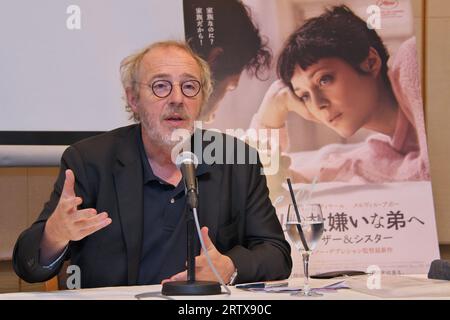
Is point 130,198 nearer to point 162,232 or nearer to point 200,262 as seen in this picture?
point 162,232

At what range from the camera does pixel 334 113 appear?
3.32 metres

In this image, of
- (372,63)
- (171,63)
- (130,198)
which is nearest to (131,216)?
(130,198)

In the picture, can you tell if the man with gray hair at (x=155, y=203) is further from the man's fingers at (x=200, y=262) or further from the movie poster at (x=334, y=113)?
the movie poster at (x=334, y=113)

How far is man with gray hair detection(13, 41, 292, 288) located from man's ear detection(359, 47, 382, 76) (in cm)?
109

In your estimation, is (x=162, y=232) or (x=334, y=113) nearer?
(x=162, y=232)

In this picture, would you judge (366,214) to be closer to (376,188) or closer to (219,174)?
(376,188)

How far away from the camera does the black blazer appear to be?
208 cm

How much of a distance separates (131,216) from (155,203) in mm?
105

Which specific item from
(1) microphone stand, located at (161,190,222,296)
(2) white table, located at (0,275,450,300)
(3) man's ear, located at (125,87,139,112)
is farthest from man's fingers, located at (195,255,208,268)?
(3) man's ear, located at (125,87,139,112)

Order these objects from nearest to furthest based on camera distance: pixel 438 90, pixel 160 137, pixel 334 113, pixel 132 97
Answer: pixel 160 137
pixel 132 97
pixel 334 113
pixel 438 90

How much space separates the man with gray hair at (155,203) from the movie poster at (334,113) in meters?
0.79

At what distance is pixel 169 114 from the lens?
238 cm

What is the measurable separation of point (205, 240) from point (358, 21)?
1917 millimetres
